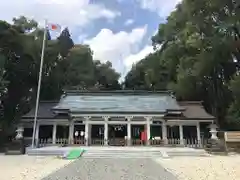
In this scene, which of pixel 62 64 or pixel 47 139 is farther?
pixel 62 64

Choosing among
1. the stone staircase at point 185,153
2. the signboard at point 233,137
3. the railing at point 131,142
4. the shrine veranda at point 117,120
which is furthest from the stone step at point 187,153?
the shrine veranda at point 117,120

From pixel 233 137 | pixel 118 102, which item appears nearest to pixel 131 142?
pixel 118 102

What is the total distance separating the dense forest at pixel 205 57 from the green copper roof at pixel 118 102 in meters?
3.19

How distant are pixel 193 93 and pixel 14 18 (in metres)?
20.9

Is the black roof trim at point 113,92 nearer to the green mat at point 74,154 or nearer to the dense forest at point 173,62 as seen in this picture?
the dense forest at point 173,62

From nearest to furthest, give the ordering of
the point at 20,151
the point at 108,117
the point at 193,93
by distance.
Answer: the point at 20,151 < the point at 108,117 < the point at 193,93

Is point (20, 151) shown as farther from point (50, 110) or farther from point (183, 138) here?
point (183, 138)

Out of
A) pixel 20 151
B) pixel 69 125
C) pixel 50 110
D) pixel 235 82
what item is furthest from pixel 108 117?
pixel 235 82

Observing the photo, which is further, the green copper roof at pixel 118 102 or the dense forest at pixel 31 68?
the dense forest at pixel 31 68

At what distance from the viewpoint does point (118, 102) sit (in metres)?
24.1

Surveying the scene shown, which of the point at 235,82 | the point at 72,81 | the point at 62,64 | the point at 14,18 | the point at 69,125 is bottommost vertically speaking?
the point at 69,125

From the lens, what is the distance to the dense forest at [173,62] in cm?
2290

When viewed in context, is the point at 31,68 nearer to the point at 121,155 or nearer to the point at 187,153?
the point at 121,155

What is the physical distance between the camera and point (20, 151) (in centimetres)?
1786
